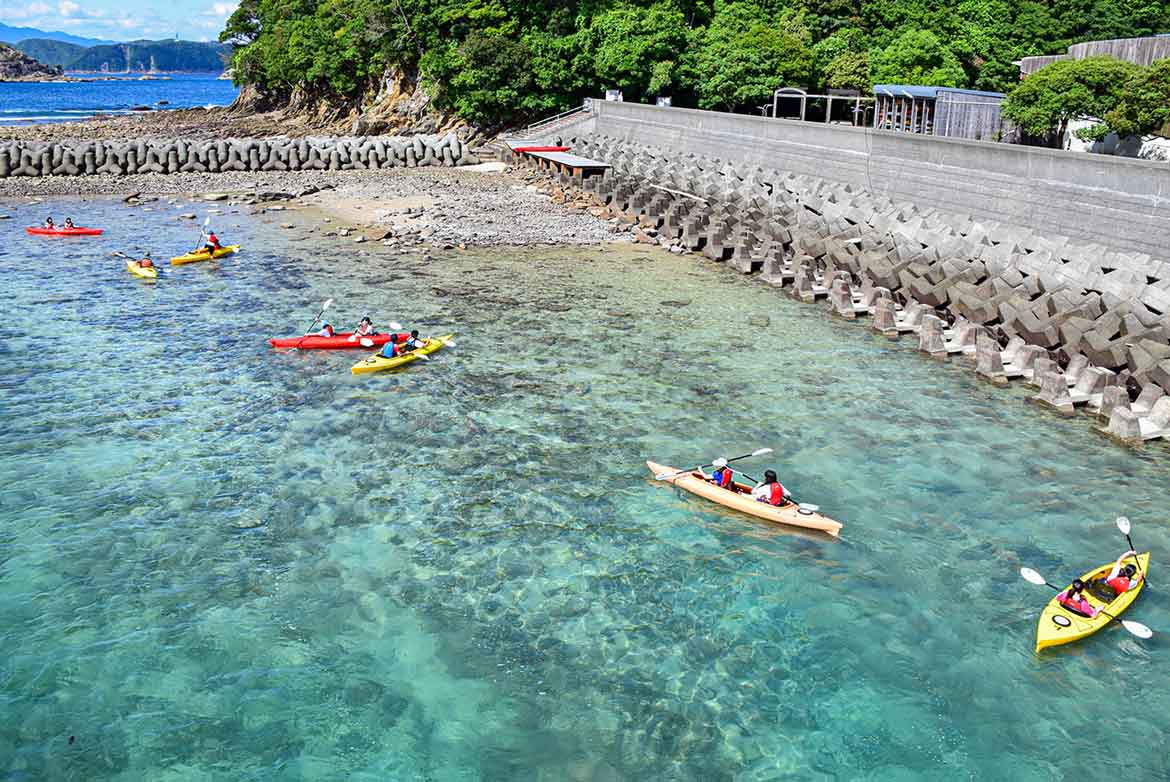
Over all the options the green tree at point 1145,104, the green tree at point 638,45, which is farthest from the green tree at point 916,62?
Answer: the green tree at point 1145,104

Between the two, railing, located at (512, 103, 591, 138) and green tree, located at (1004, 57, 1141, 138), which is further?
railing, located at (512, 103, 591, 138)

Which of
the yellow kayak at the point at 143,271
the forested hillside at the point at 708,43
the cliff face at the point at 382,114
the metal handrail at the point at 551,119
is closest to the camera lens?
the yellow kayak at the point at 143,271

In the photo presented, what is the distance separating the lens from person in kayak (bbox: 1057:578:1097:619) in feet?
32.4

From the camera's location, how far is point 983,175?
22969 mm

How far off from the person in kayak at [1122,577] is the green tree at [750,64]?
37.3m

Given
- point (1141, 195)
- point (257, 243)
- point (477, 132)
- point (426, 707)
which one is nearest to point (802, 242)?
point (1141, 195)

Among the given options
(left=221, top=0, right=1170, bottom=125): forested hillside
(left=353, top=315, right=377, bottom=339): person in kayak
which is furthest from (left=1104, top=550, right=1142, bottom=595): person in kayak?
(left=221, top=0, right=1170, bottom=125): forested hillside

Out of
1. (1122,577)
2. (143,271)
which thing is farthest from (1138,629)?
(143,271)

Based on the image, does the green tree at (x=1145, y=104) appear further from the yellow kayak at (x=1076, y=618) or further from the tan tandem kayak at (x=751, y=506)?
the tan tandem kayak at (x=751, y=506)

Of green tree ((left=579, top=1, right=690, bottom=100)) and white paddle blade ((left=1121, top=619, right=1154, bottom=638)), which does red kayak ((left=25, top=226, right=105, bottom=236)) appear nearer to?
green tree ((left=579, top=1, right=690, bottom=100))

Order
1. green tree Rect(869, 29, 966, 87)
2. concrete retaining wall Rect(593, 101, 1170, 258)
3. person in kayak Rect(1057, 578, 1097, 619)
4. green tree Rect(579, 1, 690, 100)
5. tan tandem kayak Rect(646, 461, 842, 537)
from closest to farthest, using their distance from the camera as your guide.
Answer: person in kayak Rect(1057, 578, 1097, 619)
tan tandem kayak Rect(646, 461, 842, 537)
concrete retaining wall Rect(593, 101, 1170, 258)
green tree Rect(869, 29, 966, 87)
green tree Rect(579, 1, 690, 100)

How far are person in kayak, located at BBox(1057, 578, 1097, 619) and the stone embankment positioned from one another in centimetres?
561

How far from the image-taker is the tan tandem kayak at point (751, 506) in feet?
38.5

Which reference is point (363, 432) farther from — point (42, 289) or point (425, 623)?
point (42, 289)
